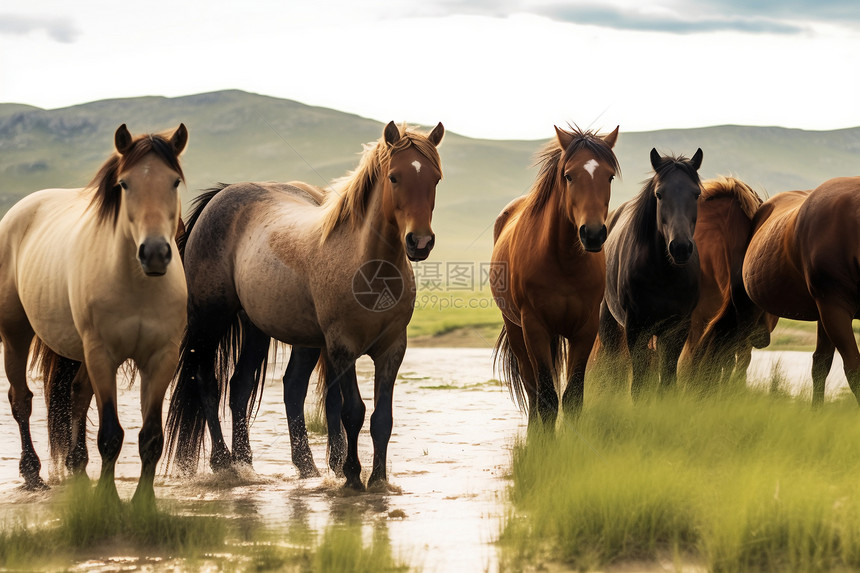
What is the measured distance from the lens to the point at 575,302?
677cm

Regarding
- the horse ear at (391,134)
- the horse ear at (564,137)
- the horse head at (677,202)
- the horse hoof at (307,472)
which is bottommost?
the horse hoof at (307,472)

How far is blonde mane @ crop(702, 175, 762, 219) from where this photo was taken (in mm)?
9898

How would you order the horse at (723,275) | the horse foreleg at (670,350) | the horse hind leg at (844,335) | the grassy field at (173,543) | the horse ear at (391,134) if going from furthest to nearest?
the horse at (723,275), the horse foreleg at (670,350), the horse hind leg at (844,335), the horse ear at (391,134), the grassy field at (173,543)

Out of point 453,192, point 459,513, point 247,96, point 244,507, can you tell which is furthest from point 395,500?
point 247,96

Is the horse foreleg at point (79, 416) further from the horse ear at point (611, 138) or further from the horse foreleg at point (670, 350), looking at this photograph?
the horse foreleg at point (670, 350)

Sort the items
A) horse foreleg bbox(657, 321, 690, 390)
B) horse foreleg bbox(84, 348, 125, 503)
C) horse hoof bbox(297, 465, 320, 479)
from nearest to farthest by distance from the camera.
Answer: horse foreleg bbox(84, 348, 125, 503) < horse hoof bbox(297, 465, 320, 479) < horse foreleg bbox(657, 321, 690, 390)

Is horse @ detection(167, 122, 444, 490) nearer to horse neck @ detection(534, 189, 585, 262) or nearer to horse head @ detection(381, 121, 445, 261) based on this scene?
horse head @ detection(381, 121, 445, 261)

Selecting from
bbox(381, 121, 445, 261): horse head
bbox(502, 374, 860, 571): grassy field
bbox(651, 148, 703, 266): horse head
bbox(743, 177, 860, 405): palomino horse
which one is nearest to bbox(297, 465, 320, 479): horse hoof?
bbox(502, 374, 860, 571): grassy field

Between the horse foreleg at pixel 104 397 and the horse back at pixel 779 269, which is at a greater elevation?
the horse back at pixel 779 269

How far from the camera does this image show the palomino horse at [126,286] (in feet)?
17.3

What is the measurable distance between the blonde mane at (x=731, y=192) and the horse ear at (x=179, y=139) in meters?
6.18

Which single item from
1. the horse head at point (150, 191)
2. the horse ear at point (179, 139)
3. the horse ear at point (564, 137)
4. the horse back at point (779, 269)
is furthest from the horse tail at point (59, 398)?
the horse back at point (779, 269)

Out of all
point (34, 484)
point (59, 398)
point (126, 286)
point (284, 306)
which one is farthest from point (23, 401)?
point (284, 306)

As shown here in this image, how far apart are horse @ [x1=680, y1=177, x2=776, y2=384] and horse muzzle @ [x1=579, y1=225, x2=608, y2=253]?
3.56m
